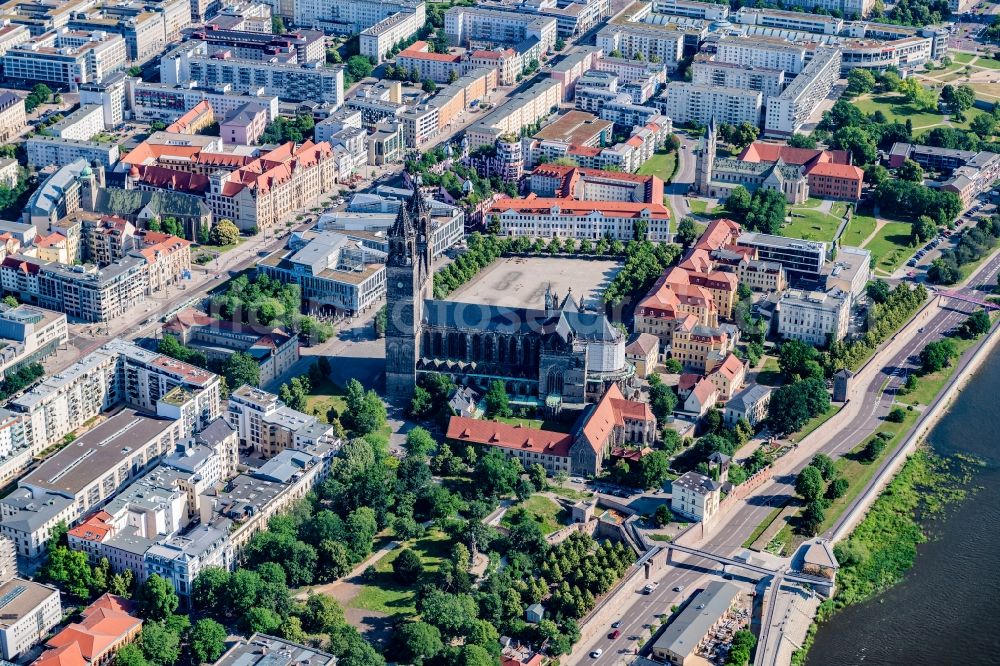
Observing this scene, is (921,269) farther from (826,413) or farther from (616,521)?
(616,521)

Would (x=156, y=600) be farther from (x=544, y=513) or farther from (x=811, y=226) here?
(x=811, y=226)

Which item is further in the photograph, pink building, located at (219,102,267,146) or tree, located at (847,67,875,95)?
tree, located at (847,67,875,95)

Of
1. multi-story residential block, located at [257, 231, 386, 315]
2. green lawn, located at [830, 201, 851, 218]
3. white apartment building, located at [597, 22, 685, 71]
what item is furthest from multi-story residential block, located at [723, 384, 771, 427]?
white apartment building, located at [597, 22, 685, 71]

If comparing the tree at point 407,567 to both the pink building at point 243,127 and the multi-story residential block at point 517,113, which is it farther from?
the pink building at point 243,127

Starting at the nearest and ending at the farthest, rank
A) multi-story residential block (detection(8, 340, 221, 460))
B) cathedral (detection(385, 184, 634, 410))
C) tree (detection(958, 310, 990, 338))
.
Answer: multi-story residential block (detection(8, 340, 221, 460)), cathedral (detection(385, 184, 634, 410)), tree (detection(958, 310, 990, 338))

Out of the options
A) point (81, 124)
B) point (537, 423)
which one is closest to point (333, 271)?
point (537, 423)

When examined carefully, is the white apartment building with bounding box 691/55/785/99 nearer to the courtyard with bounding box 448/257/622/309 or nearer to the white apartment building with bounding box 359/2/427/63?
the white apartment building with bounding box 359/2/427/63

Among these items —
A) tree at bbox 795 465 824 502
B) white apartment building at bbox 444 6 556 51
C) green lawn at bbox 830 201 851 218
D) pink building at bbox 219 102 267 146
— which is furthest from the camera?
white apartment building at bbox 444 6 556 51
